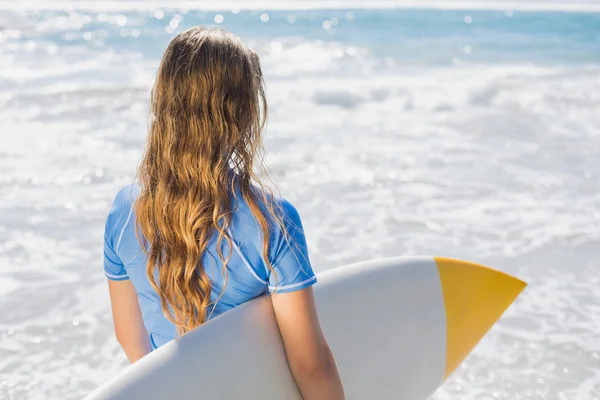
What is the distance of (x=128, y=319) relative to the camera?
1.70 m

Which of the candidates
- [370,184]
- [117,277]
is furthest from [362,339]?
[370,184]

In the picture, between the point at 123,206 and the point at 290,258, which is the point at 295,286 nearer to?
the point at 290,258

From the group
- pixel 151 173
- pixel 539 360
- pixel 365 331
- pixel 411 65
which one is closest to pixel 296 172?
pixel 539 360

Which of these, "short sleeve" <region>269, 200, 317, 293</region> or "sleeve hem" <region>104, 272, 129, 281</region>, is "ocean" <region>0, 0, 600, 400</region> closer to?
"sleeve hem" <region>104, 272, 129, 281</region>

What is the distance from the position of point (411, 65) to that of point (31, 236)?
937 centimetres

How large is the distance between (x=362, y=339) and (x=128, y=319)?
2.17 feet

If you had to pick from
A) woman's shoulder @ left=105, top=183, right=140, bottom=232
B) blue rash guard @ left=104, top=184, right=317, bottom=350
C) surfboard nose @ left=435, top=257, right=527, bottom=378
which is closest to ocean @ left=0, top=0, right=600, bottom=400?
surfboard nose @ left=435, top=257, right=527, bottom=378

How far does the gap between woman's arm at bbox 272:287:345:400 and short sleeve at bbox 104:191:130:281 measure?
342 mm

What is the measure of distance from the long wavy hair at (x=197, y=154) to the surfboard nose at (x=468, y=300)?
3.69 ft

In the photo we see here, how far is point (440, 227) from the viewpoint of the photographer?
13.8ft

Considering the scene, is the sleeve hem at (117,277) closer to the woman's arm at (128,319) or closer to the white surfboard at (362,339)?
the woman's arm at (128,319)

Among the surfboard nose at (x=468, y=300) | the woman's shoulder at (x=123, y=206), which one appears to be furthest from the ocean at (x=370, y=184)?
the woman's shoulder at (x=123, y=206)

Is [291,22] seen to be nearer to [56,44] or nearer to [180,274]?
[56,44]

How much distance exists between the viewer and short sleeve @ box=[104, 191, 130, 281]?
1.39 meters
